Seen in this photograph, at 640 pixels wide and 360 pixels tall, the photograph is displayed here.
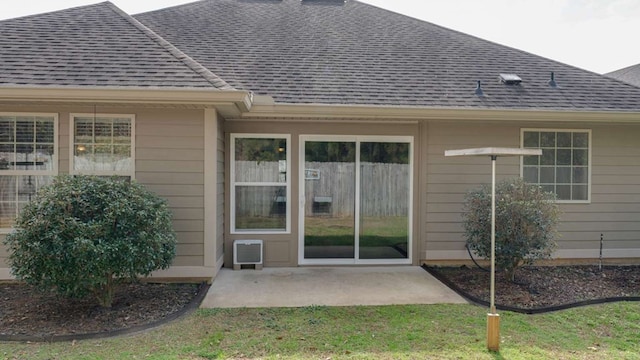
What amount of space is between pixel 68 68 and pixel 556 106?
7285mm

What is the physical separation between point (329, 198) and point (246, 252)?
159 cm

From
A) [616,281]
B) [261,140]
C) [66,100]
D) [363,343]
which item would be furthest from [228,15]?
[616,281]

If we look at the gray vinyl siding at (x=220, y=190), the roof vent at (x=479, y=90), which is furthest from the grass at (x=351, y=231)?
the roof vent at (x=479, y=90)

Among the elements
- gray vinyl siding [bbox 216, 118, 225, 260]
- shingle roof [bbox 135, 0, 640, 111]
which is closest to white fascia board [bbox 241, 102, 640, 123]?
shingle roof [bbox 135, 0, 640, 111]

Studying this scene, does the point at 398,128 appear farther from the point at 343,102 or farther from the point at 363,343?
the point at 363,343

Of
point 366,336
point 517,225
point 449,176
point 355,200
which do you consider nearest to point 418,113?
point 449,176

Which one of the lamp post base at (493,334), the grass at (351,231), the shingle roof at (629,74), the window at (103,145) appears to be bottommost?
the lamp post base at (493,334)

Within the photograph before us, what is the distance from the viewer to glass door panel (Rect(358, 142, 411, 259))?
6.61 metres

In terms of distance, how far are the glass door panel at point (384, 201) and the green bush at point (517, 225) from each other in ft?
4.59

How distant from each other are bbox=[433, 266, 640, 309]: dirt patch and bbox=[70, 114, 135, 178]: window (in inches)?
191

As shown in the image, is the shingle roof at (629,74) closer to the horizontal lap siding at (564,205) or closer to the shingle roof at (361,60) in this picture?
the shingle roof at (361,60)

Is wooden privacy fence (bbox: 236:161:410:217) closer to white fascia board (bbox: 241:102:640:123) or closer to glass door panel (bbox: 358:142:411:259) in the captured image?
glass door panel (bbox: 358:142:411:259)

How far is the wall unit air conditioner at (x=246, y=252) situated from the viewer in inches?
245

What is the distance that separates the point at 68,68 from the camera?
527 cm
